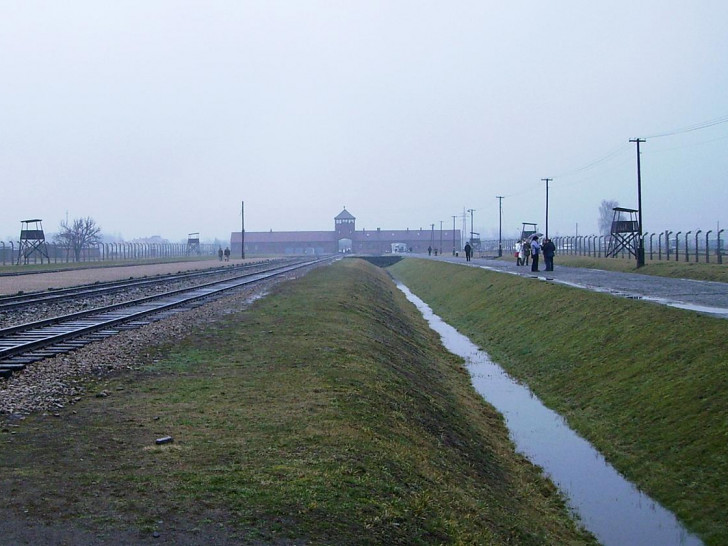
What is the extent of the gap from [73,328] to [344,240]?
6279 inches

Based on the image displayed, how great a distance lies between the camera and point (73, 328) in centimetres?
1848

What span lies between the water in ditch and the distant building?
503ft

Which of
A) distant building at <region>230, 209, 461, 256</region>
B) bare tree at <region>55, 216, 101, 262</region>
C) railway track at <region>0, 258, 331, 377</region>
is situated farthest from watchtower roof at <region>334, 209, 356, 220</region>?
railway track at <region>0, 258, 331, 377</region>

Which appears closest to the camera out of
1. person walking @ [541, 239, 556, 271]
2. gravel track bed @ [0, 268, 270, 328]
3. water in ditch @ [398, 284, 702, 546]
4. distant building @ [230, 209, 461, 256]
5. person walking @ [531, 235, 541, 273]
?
water in ditch @ [398, 284, 702, 546]

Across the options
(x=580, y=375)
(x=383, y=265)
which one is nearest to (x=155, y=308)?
(x=580, y=375)

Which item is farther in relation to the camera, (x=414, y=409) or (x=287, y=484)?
(x=414, y=409)

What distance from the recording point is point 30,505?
20.9 feet

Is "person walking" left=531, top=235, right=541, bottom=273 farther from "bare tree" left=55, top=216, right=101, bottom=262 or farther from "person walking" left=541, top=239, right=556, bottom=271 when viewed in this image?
"bare tree" left=55, top=216, right=101, bottom=262

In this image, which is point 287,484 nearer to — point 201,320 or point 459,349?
point 201,320

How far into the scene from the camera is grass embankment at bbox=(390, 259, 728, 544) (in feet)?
34.9

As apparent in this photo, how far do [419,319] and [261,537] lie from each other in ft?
95.7

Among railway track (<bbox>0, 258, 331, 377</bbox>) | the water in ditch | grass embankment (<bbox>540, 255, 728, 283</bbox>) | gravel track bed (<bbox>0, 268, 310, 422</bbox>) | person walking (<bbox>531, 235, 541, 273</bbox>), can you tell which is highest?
person walking (<bbox>531, 235, 541, 273</bbox>)

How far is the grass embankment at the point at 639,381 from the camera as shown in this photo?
10625mm

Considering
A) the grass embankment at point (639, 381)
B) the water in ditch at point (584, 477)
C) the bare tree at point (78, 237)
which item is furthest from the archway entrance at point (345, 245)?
the water in ditch at point (584, 477)
